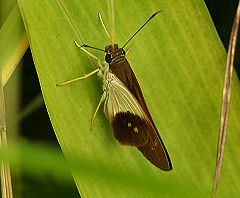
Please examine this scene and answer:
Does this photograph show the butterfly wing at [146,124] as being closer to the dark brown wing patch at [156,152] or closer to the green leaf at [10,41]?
the dark brown wing patch at [156,152]

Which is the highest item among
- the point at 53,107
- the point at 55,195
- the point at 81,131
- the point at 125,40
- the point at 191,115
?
the point at 125,40

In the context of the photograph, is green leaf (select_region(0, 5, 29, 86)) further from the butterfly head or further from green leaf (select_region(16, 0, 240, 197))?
the butterfly head

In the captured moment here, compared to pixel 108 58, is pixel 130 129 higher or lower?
lower

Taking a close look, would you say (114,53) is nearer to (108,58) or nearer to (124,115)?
(108,58)

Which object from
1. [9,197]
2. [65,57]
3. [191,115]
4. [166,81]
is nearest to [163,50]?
[166,81]

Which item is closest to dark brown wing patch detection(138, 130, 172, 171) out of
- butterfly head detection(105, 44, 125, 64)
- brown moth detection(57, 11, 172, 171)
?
brown moth detection(57, 11, 172, 171)

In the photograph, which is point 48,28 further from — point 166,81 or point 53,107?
point 166,81

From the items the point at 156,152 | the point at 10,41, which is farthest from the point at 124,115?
the point at 10,41

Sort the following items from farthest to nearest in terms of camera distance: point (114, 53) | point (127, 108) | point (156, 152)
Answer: point (127, 108), point (114, 53), point (156, 152)
